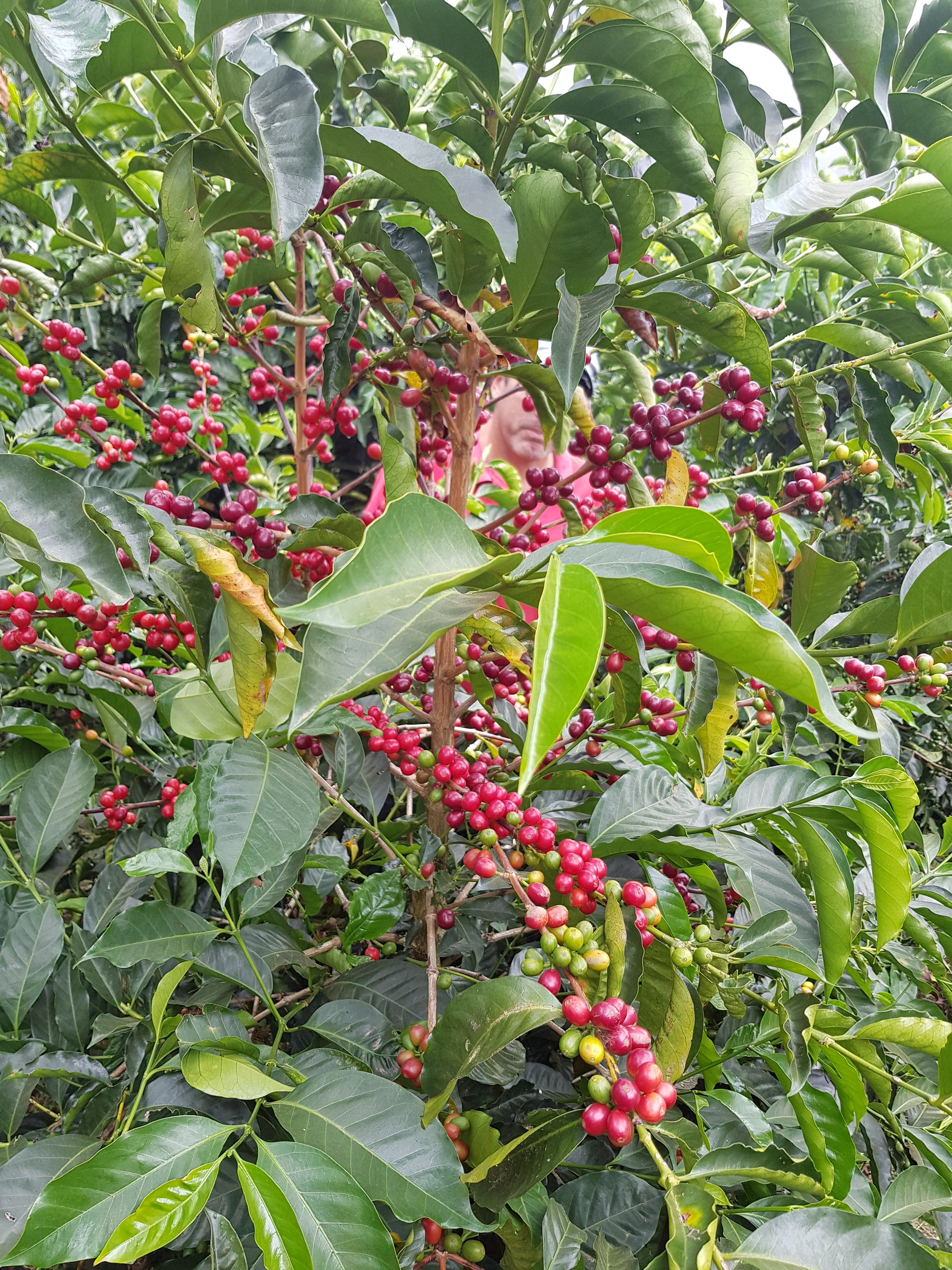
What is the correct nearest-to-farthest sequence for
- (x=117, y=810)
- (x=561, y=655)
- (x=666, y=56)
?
(x=561, y=655)
(x=666, y=56)
(x=117, y=810)

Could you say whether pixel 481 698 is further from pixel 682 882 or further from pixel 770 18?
pixel 770 18

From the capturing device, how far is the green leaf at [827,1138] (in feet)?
1.72

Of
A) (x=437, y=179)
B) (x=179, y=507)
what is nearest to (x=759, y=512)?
(x=437, y=179)

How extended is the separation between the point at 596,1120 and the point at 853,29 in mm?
728

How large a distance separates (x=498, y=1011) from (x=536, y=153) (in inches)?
25.6

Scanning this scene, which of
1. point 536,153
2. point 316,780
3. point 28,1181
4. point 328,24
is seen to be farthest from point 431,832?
point 328,24

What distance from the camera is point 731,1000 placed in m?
0.61

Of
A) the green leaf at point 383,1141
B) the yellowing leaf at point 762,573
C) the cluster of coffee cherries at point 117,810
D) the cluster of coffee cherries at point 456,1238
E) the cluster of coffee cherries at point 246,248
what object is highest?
the cluster of coffee cherries at point 246,248

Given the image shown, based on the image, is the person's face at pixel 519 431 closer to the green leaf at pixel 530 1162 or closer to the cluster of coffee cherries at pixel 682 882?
the cluster of coffee cherries at pixel 682 882

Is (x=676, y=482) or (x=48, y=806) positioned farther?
(x=48, y=806)

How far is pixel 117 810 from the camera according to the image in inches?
33.8

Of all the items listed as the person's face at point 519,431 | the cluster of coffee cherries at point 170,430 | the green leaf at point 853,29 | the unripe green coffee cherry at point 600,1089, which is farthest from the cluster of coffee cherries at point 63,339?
the person's face at point 519,431

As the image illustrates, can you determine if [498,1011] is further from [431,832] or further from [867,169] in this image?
[867,169]

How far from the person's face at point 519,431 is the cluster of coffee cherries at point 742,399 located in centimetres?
130
